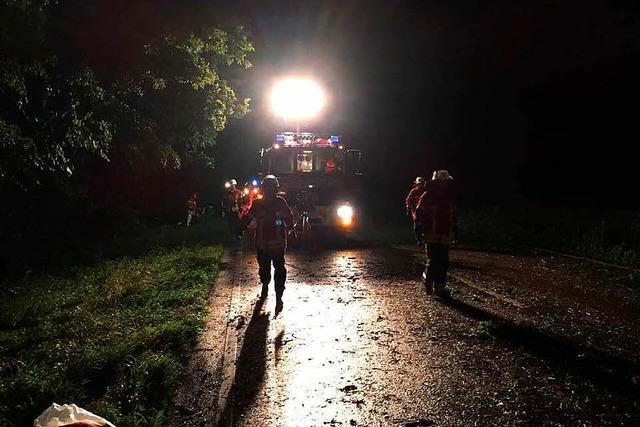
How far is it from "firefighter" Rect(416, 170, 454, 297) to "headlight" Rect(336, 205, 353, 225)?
777cm

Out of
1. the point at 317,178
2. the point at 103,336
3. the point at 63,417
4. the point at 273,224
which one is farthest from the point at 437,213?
the point at 317,178

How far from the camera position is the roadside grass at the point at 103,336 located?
175 inches

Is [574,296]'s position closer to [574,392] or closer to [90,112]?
[574,392]

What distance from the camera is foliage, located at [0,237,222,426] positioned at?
4430 millimetres

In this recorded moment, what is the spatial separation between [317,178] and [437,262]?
837 centimetres

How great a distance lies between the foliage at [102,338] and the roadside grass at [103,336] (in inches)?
0.4

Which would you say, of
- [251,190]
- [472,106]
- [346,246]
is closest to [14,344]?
[346,246]

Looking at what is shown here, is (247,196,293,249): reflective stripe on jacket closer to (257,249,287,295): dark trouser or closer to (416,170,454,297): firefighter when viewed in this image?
(257,249,287,295): dark trouser

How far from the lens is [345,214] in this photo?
1636 cm

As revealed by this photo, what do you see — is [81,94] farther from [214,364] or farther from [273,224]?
[214,364]

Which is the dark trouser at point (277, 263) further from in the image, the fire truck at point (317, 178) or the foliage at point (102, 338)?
the fire truck at point (317, 178)

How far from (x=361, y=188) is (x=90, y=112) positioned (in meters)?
9.28

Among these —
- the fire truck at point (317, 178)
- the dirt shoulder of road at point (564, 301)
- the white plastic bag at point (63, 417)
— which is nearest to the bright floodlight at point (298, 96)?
the fire truck at point (317, 178)

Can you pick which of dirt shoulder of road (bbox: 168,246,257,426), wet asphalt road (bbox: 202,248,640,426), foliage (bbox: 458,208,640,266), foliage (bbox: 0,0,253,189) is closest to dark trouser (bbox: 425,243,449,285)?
wet asphalt road (bbox: 202,248,640,426)
